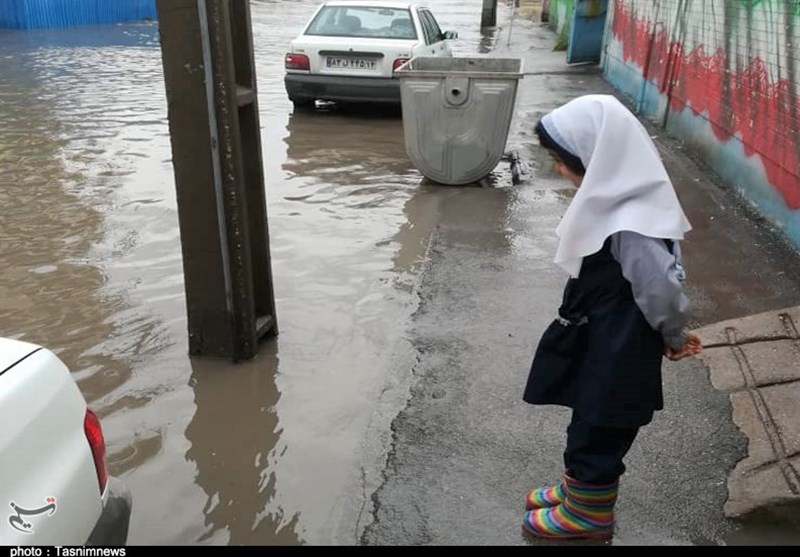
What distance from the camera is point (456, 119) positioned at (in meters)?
6.92

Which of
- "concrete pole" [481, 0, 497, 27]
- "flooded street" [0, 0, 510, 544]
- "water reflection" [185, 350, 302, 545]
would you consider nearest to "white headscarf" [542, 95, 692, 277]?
"flooded street" [0, 0, 510, 544]

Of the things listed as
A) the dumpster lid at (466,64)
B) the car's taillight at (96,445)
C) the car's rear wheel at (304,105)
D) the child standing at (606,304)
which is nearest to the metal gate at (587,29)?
the car's rear wheel at (304,105)

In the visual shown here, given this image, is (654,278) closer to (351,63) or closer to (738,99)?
(738,99)

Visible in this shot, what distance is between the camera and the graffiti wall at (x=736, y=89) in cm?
562

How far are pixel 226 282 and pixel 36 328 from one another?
4.75 ft

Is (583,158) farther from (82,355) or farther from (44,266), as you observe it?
(44,266)

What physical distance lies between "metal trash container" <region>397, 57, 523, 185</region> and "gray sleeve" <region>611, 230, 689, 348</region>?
472cm

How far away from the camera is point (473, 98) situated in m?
6.80

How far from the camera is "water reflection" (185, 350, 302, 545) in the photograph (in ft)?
9.37

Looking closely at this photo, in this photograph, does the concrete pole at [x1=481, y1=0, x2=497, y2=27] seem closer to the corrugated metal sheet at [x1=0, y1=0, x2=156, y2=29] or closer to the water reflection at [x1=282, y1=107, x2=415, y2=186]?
the corrugated metal sheet at [x1=0, y1=0, x2=156, y2=29]

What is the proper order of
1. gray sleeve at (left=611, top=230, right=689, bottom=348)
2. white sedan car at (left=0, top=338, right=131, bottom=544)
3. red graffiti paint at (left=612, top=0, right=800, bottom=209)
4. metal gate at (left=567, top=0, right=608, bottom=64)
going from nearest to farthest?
white sedan car at (left=0, top=338, right=131, bottom=544) < gray sleeve at (left=611, top=230, right=689, bottom=348) < red graffiti paint at (left=612, top=0, right=800, bottom=209) < metal gate at (left=567, top=0, right=608, bottom=64)

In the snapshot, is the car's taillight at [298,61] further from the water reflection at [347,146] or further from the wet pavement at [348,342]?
the wet pavement at [348,342]

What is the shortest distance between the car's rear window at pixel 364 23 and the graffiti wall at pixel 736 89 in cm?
326

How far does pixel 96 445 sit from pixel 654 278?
1608 millimetres
